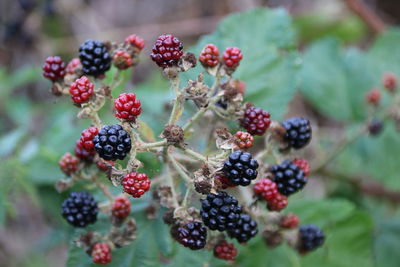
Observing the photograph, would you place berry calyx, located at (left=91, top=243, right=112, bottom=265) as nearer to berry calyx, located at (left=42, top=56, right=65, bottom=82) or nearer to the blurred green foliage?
the blurred green foliage

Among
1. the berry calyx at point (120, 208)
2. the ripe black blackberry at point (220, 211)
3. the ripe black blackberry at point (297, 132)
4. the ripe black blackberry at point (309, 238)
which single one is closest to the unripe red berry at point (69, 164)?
the berry calyx at point (120, 208)

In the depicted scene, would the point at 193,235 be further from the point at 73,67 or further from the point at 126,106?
the point at 73,67

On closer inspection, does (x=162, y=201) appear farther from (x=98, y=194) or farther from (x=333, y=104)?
(x=333, y=104)

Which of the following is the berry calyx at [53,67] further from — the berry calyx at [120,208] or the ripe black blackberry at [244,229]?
the ripe black blackberry at [244,229]

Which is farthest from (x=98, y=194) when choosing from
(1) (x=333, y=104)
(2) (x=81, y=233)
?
(1) (x=333, y=104)

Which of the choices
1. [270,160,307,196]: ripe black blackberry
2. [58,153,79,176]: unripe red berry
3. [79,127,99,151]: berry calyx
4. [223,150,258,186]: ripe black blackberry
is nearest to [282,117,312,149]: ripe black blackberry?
[270,160,307,196]: ripe black blackberry

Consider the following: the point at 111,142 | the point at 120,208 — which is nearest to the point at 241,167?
the point at 111,142

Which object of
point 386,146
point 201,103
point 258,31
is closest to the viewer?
point 201,103
